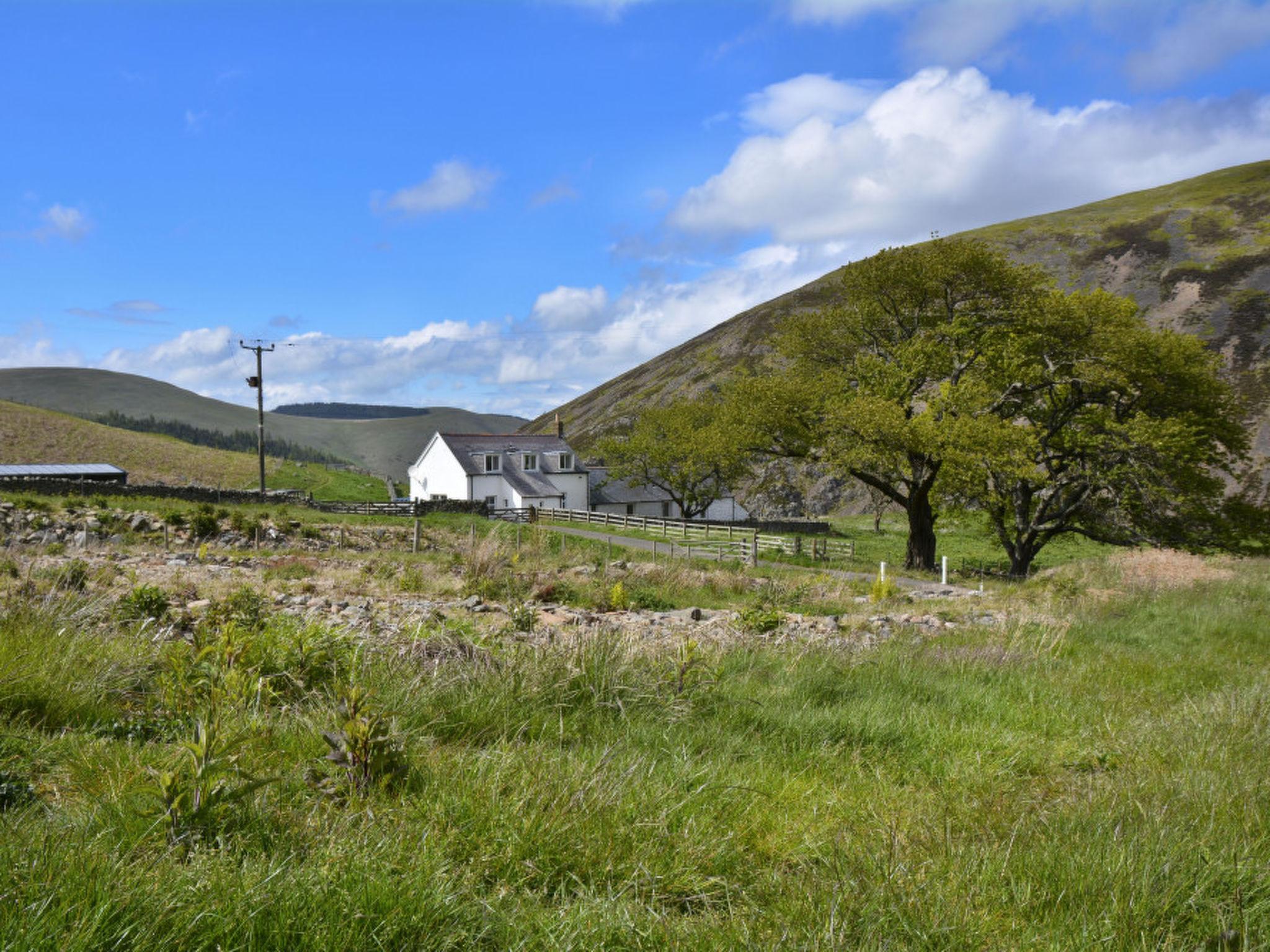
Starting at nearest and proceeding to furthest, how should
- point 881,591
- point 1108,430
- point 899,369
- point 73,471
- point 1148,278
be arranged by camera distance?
point 881,591
point 1108,430
point 899,369
point 73,471
point 1148,278

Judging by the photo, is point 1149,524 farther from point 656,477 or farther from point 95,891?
point 656,477

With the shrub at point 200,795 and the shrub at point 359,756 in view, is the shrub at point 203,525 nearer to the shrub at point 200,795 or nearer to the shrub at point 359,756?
the shrub at point 359,756

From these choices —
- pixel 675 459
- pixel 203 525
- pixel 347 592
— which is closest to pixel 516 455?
pixel 675 459

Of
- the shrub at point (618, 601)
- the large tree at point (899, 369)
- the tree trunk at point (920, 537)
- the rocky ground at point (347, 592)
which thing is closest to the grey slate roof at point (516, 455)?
the large tree at point (899, 369)

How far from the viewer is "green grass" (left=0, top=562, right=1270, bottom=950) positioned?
258cm

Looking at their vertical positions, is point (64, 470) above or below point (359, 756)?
above

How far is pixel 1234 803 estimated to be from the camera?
4.04 metres

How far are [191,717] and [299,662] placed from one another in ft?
4.51

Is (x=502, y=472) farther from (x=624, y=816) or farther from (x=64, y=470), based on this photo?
(x=624, y=816)

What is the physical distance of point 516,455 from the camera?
60812 millimetres

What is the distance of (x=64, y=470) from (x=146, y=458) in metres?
20.7

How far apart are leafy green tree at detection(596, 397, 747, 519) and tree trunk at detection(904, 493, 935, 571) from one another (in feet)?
83.3

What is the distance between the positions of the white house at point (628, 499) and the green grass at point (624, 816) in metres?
56.7

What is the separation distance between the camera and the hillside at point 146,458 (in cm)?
6159
